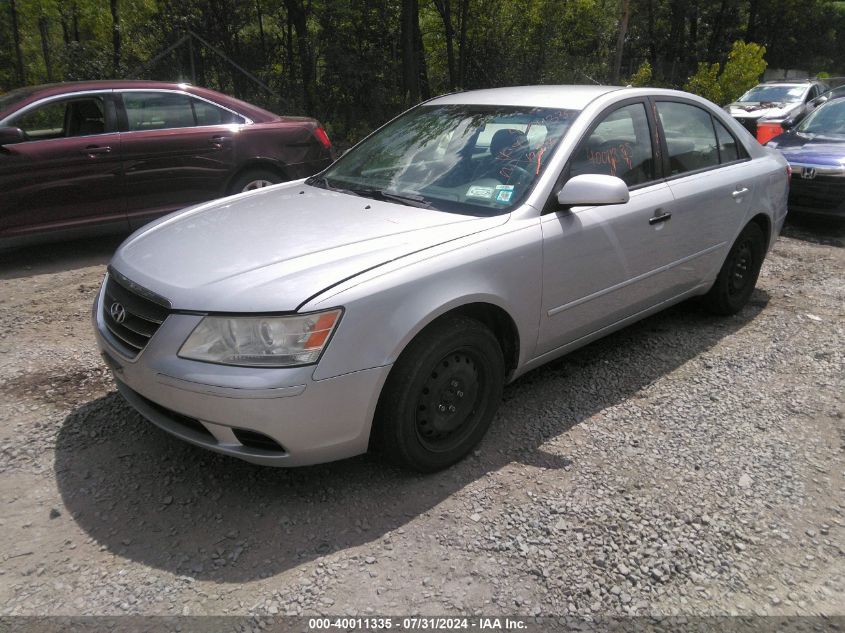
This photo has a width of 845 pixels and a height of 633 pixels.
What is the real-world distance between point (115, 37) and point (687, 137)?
1463 centimetres

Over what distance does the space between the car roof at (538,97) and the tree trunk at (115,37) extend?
11.2m

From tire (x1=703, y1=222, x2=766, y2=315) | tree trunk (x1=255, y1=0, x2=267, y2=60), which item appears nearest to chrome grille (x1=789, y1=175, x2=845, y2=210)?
tire (x1=703, y1=222, x2=766, y2=315)

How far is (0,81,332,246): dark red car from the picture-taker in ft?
18.6

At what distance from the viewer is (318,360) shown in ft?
8.22

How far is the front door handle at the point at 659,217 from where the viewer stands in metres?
3.79

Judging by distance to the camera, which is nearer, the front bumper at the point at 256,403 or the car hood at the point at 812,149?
the front bumper at the point at 256,403

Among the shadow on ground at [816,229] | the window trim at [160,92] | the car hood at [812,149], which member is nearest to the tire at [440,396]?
the window trim at [160,92]

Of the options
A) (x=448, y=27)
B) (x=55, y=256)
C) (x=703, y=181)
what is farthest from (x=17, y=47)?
(x=703, y=181)

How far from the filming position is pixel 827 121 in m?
8.67

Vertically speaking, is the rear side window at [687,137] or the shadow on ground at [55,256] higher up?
the rear side window at [687,137]

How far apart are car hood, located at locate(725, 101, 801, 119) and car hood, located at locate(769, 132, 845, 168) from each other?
524 cm

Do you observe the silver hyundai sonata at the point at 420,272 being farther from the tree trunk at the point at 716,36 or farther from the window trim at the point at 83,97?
the tree trunk at the point at 716,36

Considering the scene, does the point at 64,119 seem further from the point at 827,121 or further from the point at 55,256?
the point at 827,121

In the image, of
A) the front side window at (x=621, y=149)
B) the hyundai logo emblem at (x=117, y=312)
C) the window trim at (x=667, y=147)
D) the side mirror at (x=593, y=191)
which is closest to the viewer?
the hyundai logo emblem at (x=117, y=312)
